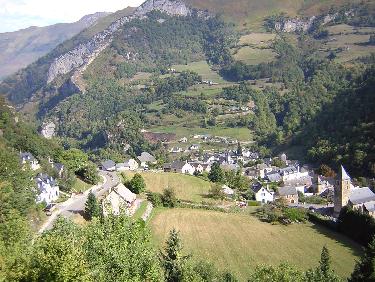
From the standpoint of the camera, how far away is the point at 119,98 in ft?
612

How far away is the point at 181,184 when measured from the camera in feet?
220

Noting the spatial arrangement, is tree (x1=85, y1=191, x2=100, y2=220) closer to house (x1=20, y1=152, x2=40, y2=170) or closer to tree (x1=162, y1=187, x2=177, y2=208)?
tree (x1=162, y1=187, x2=177, y2=208)

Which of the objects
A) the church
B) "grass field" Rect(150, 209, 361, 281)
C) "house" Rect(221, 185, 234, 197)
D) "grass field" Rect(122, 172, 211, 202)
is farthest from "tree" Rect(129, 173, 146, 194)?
the church

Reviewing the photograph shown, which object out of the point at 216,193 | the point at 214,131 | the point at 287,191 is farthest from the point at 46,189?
the point at 214,131

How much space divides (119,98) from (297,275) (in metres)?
165

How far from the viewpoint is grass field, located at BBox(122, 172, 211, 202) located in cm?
6248

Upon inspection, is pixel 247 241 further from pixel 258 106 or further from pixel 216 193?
pixel 258 106

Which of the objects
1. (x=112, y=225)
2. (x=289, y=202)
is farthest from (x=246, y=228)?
(x=112, y=225)

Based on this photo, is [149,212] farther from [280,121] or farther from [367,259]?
[280,121]

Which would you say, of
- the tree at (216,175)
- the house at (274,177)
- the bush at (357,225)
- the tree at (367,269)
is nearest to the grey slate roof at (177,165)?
the tree at (216,175)

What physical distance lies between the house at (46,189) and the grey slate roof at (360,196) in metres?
33.8

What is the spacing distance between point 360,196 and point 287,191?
14.5 m

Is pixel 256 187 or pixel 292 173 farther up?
pixel 256 187

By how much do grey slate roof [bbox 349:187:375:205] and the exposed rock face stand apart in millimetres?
133384
